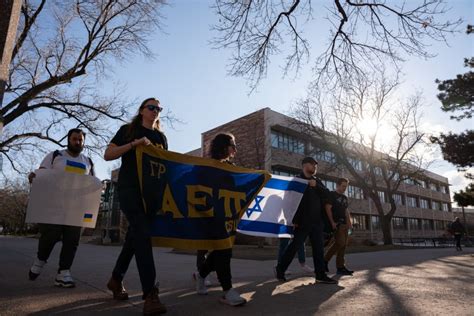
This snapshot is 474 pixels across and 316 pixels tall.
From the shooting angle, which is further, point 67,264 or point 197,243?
point 67,264

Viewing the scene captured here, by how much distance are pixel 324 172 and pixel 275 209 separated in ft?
80.6

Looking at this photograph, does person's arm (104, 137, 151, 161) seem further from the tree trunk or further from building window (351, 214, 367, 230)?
building window (351, 214, 367, 230)

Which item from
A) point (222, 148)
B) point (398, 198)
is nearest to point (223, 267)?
point (222, 148)

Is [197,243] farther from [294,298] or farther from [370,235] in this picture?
[370,235]

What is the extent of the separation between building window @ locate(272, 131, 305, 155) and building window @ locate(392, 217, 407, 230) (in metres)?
25.9

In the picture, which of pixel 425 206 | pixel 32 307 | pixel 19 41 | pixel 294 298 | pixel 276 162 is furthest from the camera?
pixel 425 206

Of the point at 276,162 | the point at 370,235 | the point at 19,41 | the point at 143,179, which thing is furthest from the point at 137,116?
the point at 370,235

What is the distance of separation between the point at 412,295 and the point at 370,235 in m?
43.8

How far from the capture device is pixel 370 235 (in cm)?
4453

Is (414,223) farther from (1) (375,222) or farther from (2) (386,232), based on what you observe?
(2) (386,232)

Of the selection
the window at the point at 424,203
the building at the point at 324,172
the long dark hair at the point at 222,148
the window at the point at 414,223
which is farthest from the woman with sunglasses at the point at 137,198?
the window at the point at 424,203

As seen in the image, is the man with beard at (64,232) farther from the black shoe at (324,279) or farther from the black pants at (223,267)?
the black shoe at (324,279)

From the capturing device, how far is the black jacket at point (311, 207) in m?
5.24

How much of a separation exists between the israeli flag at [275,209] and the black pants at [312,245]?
26 centimetres
